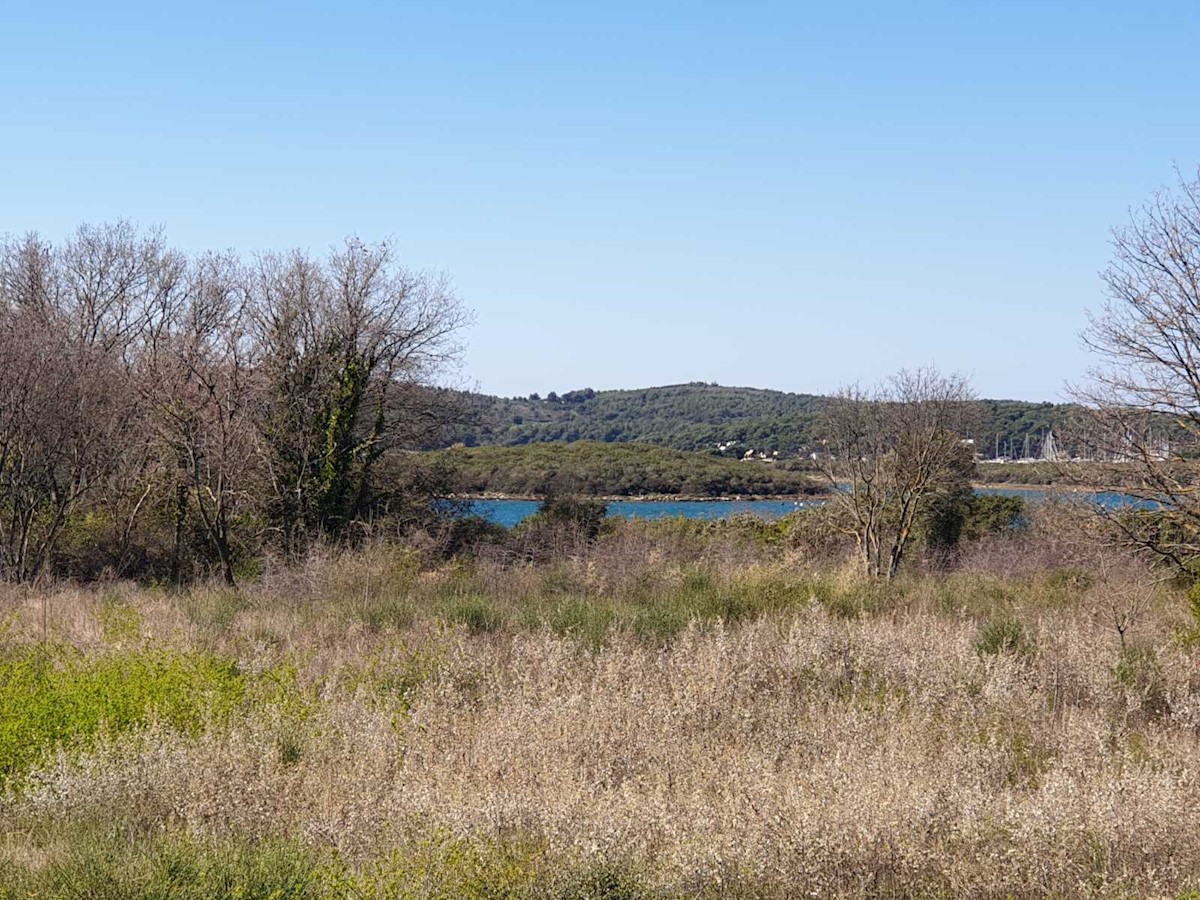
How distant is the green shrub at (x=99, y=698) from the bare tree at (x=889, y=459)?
25.3 meters

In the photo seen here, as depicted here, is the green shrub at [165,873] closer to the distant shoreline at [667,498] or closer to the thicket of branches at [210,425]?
the thicket of branches at [210,425]

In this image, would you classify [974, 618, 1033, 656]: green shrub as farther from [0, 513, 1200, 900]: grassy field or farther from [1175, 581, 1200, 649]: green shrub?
[1175, 581, 1200, 649]: green shrub

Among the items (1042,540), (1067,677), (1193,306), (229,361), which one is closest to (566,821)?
(1067,677)

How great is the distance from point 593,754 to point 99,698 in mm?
3593

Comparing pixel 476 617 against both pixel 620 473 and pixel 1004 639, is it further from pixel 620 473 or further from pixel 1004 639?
pixel 620 473

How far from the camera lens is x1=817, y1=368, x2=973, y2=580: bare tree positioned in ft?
104

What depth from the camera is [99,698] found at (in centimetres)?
730

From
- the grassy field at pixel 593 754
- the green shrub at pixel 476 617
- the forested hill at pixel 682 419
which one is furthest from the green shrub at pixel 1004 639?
the forested hill at pixel 682 419

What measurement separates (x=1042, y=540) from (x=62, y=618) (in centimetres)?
2237

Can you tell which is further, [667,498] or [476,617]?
[667,498]

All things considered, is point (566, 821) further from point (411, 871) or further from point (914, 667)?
point (914, 667)

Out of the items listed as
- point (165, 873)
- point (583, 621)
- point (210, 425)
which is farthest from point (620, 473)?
point (165, 873)

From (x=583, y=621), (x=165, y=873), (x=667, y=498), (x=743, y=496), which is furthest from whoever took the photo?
(x=667, y=498)

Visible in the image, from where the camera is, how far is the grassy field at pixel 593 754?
15.6 feet
